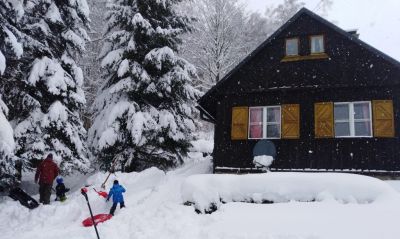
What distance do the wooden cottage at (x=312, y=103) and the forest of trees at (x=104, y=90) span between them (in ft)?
6.37

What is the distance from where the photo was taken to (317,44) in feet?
52.0

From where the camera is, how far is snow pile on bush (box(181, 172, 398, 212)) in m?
8.41

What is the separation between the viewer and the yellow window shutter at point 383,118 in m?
14.1

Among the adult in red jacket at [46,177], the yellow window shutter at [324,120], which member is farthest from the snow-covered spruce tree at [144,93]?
the yellow window shutter at [324,120]

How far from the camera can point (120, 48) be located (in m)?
17.6

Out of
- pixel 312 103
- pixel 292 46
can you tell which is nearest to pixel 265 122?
pixel 312 103

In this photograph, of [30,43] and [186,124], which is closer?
[30,43]

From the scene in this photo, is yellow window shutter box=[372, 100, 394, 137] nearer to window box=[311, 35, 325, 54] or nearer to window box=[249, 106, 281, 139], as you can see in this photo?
window box=[311, 35, 325, 54]

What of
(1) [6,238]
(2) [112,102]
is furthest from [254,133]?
(1) [6,238]

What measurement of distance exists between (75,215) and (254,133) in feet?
24.9

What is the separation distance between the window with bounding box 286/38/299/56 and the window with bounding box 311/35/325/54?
0.61 metres

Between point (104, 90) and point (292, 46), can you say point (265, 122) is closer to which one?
point (292, 46)

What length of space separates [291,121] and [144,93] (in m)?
6.19

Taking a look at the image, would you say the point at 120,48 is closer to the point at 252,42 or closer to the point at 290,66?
the point at 290,66
